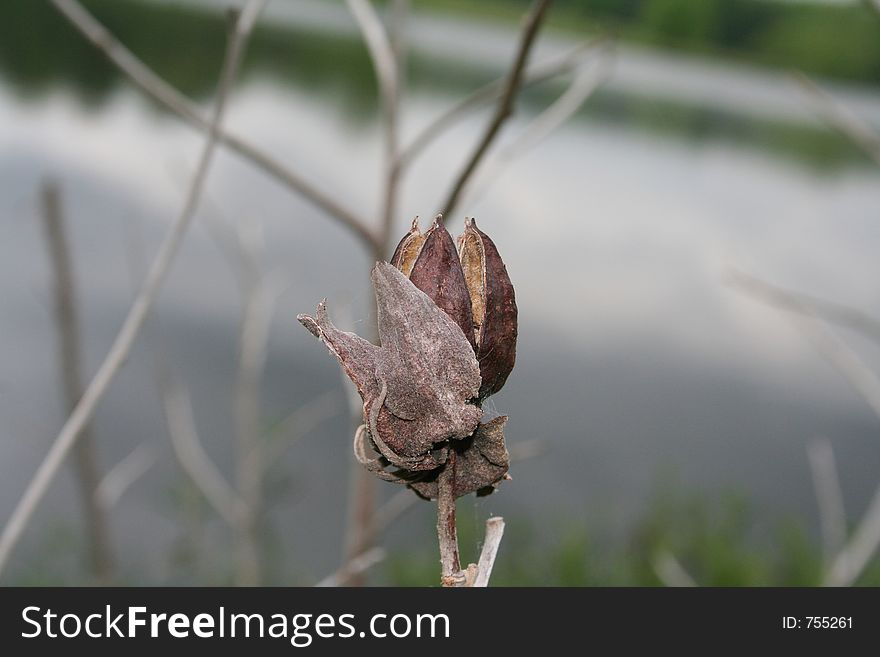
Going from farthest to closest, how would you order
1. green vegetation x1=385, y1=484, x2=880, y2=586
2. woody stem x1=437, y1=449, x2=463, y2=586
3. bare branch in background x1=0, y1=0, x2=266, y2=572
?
green vegetation x1=385, y1=484, x2=880, y2=586 → bare branch in background x1=0, y1=0, x2=266, y2=572 → woody stem x1=437, y1=449, x2=463, y2=586

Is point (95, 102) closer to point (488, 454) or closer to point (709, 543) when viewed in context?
point (709, 543)

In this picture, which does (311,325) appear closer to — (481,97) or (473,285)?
(473,285)

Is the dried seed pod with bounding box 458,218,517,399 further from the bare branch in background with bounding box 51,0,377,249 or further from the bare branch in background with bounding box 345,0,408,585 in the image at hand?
the bare branch in background with bounding box 345,0,408,585

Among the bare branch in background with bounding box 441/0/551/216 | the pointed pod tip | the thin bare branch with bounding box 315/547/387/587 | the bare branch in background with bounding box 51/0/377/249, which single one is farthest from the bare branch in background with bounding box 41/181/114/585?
the pointed pod tip

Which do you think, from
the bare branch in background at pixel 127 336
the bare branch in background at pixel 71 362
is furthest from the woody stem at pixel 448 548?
the bare branch in background at pixel 71 362

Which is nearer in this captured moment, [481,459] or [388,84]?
[481,459]

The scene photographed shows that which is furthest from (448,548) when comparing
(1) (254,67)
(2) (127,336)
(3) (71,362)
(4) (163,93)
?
(1) (254,67)
